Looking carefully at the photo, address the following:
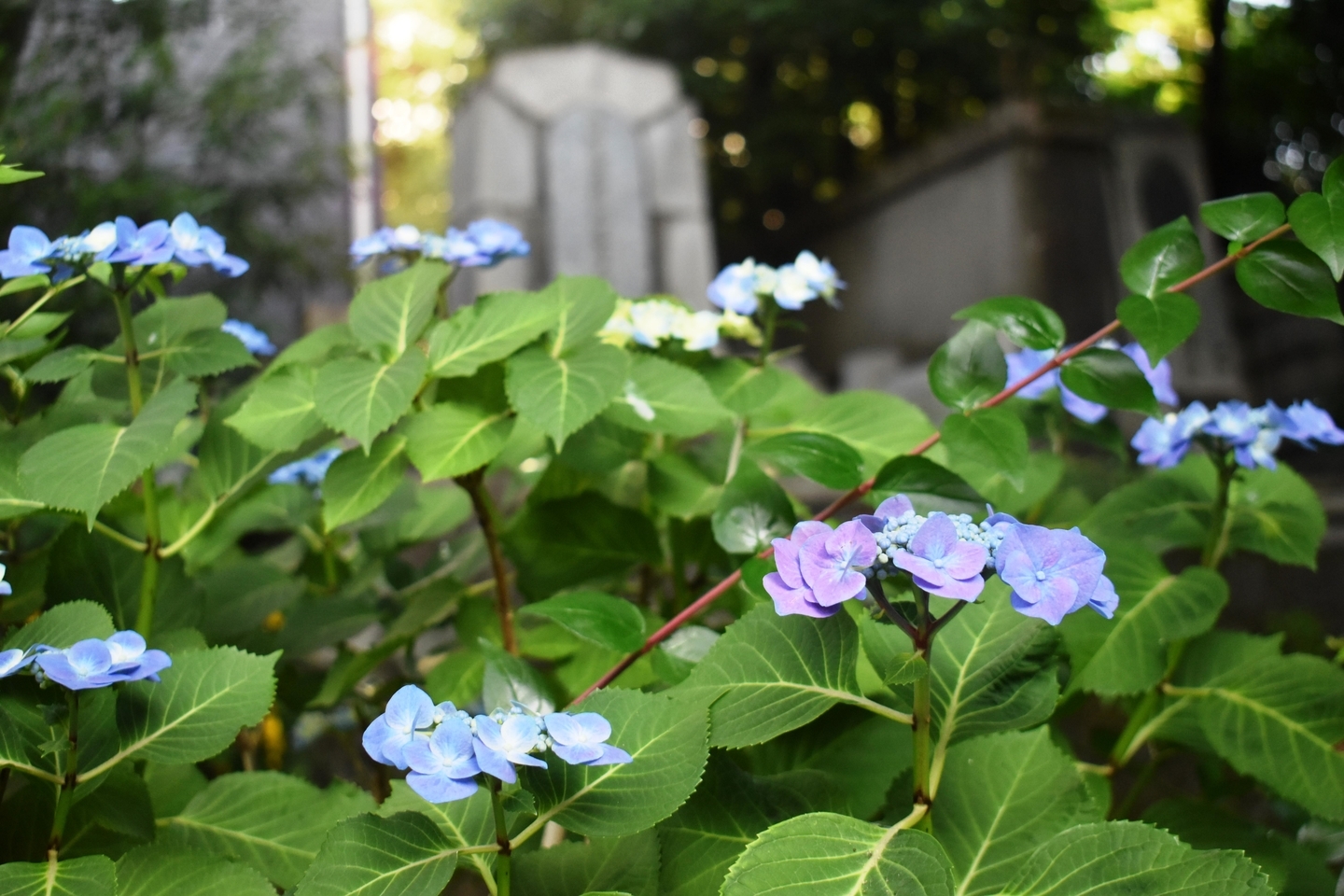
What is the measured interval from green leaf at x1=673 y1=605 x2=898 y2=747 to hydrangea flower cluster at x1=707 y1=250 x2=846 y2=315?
46 centimetres

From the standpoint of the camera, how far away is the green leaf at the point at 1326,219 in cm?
66

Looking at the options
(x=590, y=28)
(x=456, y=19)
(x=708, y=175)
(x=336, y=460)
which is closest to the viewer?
(x=336, y=460)

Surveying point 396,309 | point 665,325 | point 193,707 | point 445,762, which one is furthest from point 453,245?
point 445,762

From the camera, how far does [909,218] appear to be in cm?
574

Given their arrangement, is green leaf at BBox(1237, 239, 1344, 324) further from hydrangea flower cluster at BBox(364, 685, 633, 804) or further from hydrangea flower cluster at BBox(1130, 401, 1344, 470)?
hydrangea flower cluster at BBox(364, 685, 633, 804)

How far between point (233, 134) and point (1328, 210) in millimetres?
4461

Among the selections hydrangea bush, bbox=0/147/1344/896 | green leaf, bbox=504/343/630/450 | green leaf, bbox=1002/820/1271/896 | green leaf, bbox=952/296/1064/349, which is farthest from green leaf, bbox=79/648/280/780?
green leaf, bbox=952/296/1064/349

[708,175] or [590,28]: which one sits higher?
[590,28]

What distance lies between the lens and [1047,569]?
49 cm

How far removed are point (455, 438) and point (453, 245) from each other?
24 centimetres

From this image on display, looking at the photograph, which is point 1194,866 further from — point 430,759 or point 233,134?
point 233,134

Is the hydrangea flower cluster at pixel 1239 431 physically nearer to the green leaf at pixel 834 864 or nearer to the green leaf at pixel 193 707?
the green leaf at pixel 834 864


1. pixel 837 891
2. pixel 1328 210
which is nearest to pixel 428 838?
pixel 837 891

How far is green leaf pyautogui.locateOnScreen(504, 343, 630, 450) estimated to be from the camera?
Result: 0.74 meters
